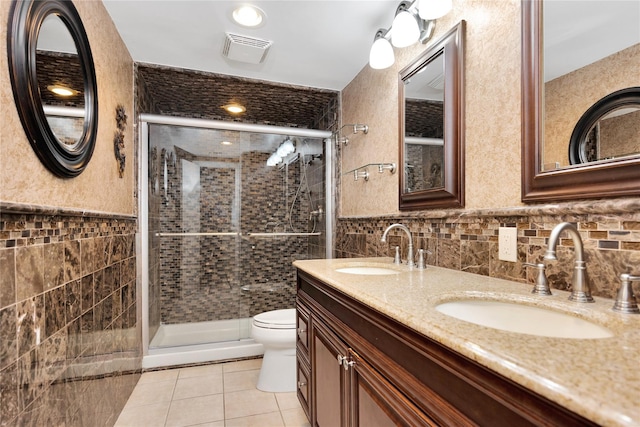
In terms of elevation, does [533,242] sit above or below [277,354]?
above

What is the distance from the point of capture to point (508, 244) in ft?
3.74

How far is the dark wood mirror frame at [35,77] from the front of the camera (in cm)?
101

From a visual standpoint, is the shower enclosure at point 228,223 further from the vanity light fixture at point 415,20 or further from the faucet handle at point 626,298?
the faucet handle at point 626,298

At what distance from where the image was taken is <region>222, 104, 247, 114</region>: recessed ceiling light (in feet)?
10.6

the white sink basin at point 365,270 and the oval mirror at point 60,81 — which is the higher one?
the oval mirror at point 60,81

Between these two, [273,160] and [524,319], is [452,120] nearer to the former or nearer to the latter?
[524,319]

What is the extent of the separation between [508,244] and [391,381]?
659 mm

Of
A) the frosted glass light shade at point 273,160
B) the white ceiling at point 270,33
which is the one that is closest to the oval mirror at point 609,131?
the white ceiling at point 270,33

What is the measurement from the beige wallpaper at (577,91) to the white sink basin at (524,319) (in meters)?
0.46

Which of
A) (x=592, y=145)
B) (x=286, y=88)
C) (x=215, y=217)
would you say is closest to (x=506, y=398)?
(x=592, y=145)

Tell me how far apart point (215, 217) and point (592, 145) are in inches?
115

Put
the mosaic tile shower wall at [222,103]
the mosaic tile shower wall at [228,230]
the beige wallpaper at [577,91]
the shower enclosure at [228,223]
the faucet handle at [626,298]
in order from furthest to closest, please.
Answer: the mosaic tile shower wall at [228,230], the shower enclosure at [228,223], the mosaic tile shower wall at [222,103], the beige wallpaper at [577,91], the faucet handle at [626,298]

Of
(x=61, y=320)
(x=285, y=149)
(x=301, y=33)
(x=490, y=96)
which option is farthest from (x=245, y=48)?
(x=61, y=320)

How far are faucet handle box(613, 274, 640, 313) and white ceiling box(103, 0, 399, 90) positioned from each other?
5.27 ft
